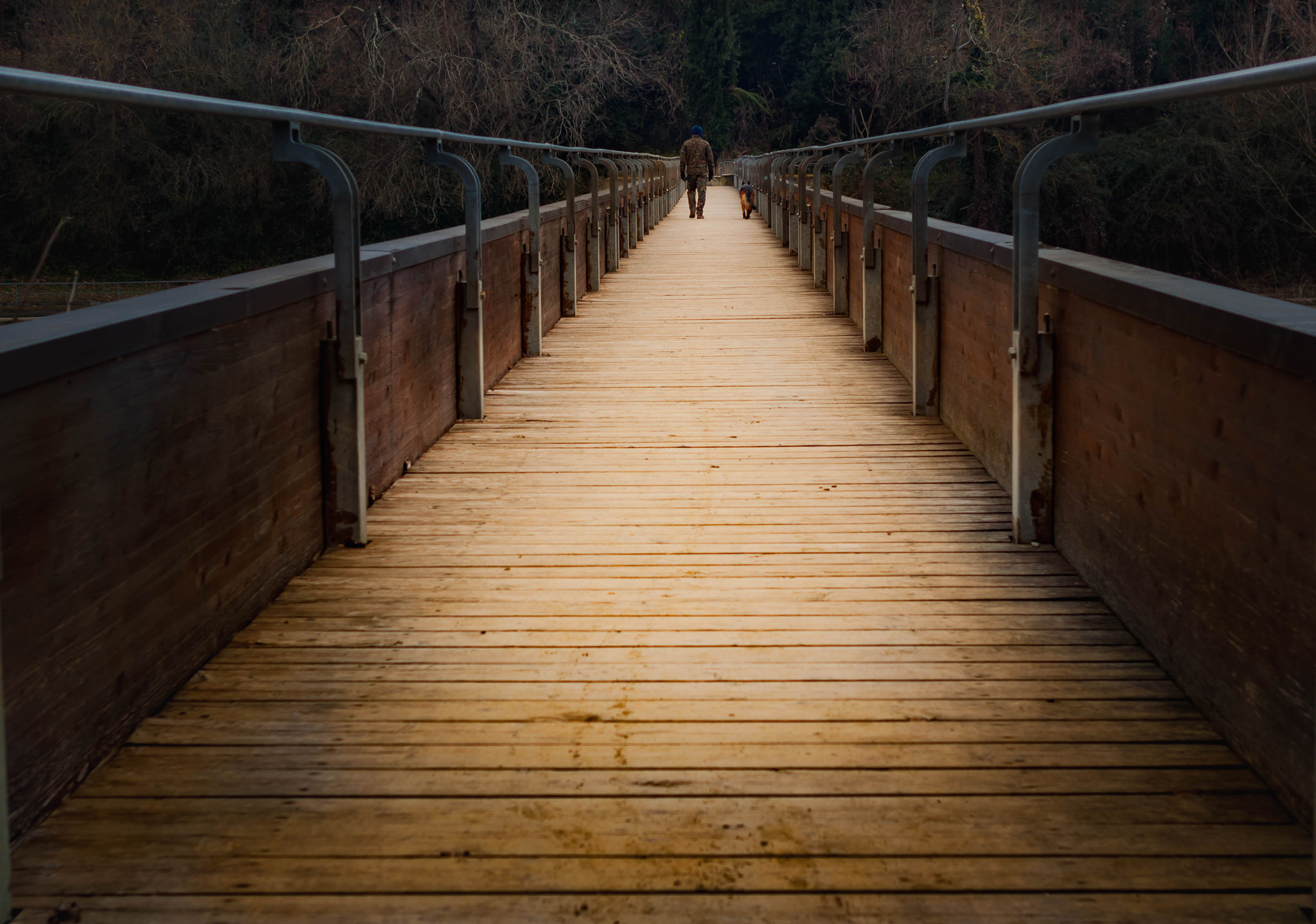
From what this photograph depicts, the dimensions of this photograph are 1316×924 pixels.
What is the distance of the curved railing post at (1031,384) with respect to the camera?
4191 mm

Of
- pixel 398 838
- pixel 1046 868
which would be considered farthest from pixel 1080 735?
pixel 398 838

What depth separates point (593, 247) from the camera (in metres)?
12.1

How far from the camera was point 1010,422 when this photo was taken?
473 centimetres

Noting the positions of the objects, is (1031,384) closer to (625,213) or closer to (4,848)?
(4,848)

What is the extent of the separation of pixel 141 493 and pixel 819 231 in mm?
9512

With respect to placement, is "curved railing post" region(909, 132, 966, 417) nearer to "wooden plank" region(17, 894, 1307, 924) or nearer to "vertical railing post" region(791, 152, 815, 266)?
"wooden plank" region(17, 894, 1307, 924)

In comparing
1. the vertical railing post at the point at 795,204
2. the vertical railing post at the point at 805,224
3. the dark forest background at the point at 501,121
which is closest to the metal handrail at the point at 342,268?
the vertical railing post at the point at 805,224

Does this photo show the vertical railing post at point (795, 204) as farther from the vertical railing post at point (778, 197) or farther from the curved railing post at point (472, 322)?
the curved railing post at point (472, 322)

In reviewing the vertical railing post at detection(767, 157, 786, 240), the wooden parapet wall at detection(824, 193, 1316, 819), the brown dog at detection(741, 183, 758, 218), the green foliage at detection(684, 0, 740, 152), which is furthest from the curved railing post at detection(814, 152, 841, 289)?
the green foliage at detection(684, 0, 740, 152)

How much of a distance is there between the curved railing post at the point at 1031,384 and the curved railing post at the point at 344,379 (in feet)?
6.23

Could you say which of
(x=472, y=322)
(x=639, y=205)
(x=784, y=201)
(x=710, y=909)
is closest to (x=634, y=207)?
(x=639, y=205)

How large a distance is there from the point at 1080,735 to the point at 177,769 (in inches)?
67.8

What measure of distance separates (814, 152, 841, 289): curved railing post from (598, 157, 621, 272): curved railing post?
2402mm

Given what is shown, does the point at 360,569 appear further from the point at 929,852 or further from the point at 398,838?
the point at 929,852
